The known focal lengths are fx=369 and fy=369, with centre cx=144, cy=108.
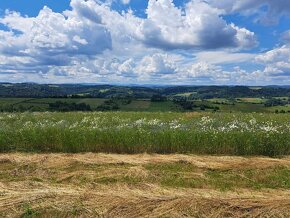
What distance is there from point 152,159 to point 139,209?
20.0 ft

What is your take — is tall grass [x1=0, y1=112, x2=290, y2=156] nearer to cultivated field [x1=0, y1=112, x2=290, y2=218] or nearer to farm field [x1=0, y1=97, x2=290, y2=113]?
cultivated field [x1=0, y1=112, x2=290, y2=218]

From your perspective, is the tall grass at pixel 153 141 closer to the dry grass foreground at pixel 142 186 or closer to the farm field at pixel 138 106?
the dry grass foreground at pixel 142 186

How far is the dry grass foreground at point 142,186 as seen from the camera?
337 inches

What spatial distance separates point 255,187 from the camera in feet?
35.6

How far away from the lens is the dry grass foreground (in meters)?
8.56

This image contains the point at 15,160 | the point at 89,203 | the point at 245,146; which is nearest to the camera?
the point at 89,203

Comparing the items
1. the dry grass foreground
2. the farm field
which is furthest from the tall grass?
the farm field

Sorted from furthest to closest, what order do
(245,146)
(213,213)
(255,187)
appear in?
(245,146) → (255,187) → (213,213)

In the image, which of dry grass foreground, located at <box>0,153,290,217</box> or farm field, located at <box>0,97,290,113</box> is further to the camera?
farm field, located at <box>0,97,290,113</box>

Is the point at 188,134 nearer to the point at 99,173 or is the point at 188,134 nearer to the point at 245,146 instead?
the point at 245,146

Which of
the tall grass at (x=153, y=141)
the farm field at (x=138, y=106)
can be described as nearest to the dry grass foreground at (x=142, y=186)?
the tall grass at (x=153, y=141)

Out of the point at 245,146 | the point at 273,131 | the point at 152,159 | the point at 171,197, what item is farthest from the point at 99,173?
the point at 273,131

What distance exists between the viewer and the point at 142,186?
34.9 ft

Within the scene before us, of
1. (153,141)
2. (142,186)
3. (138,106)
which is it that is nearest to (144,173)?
(142,186)
